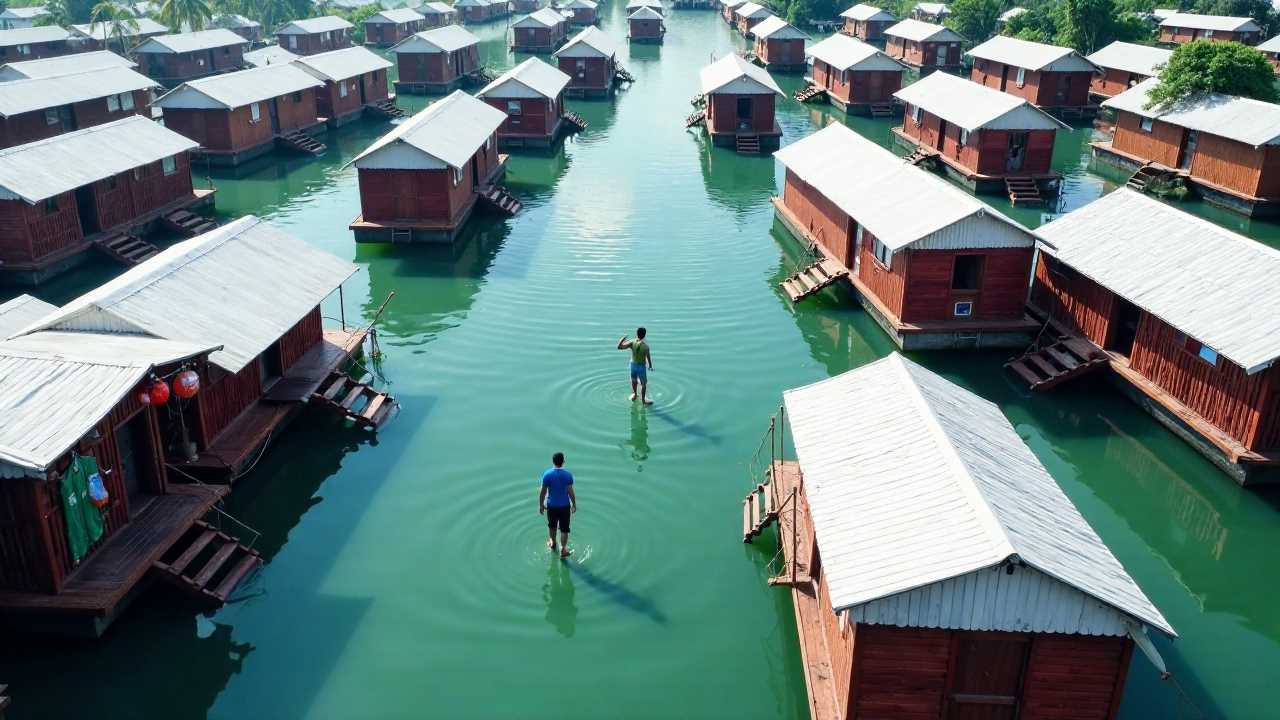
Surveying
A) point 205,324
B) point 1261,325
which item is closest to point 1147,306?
point 1261,325

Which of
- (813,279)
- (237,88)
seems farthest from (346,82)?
(813,279)

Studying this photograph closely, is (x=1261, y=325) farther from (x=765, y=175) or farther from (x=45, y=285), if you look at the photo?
(x=45, y=285)

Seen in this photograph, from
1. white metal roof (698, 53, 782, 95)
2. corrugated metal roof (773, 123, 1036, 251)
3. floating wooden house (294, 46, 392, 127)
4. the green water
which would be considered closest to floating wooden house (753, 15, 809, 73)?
white metal roof (698, 53, 782, 95)

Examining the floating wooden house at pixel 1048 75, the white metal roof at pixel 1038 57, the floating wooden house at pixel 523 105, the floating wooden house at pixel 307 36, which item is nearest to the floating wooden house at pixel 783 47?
the white metal roof at pixel 1038 57

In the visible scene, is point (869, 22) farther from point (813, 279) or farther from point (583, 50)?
point (813, 279)

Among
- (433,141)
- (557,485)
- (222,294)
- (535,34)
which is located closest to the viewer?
(557,485)

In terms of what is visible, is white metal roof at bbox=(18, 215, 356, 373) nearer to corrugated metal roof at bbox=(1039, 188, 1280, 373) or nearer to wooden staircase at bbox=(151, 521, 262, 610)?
wooden staircase at bbox=(151, 521, 262, 610)
